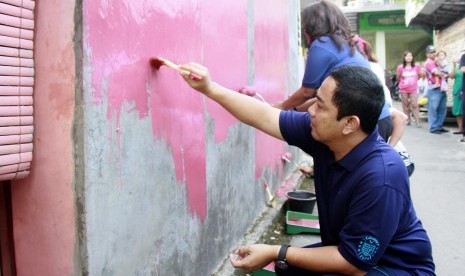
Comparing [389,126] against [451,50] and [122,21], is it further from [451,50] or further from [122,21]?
[451,50]

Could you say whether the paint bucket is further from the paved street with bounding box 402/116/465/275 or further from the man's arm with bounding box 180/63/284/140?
the man's arm with bounding box 180/63/284/140

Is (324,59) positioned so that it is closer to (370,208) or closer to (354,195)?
(354,195)

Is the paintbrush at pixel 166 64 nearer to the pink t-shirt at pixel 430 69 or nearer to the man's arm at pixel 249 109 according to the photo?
the man's arm at pixel 249 109

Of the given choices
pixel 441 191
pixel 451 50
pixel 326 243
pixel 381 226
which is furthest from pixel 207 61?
pixel 451 50

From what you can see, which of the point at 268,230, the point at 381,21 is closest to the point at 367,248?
the point at 268,230

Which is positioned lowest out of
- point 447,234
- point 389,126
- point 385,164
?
point 447,234

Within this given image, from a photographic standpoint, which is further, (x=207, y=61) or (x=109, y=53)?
(x=207, y=61)

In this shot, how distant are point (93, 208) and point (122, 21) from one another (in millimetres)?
828

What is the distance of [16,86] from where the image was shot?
168 centimetres

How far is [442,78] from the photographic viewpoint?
34.7 ft

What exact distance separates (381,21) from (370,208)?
2295 cm

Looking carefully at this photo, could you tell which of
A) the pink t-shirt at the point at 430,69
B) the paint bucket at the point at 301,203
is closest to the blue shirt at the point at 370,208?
the paint bucket at the point at 301,203

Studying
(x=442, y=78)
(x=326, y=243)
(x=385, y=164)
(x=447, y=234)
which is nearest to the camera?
(x=385, y=164)

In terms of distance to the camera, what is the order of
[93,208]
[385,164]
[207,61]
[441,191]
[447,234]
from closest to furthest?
[93,208] < [385,164] < [207,61] < [447,234] < [441,191]
